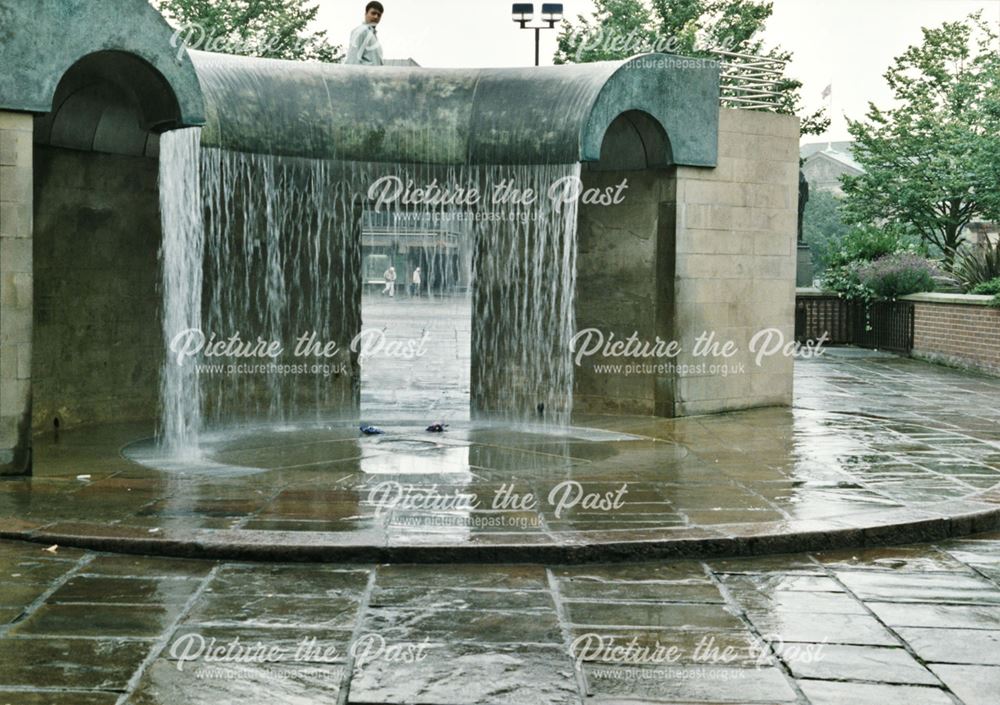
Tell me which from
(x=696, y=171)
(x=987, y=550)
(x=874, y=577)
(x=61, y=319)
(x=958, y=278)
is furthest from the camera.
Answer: (x=958, y=278)

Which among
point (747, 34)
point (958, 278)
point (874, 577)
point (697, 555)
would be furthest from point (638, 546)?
point (747, 34)

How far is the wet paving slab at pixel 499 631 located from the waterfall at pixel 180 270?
4768 millimetres

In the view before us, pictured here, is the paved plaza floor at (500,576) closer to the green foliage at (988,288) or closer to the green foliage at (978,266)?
the green foliage at (988,288)

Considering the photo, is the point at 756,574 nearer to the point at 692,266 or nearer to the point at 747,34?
the point at 692,266

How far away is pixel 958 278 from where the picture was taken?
81.6ft

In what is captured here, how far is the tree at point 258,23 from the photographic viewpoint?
38750 mm

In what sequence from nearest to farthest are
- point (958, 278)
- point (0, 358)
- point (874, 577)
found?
point (874, 577), point (0, 358), point (958, 278)

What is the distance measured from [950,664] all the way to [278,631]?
2.99 meters

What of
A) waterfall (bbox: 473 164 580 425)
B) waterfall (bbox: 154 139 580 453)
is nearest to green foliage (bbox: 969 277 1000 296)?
waterfall (bbox: 473 164 580 425)

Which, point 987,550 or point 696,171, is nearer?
point 987,550

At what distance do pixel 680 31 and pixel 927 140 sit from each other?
925 centimetres

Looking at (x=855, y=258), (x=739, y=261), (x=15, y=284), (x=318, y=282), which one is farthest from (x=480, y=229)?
(x=855, y=258)

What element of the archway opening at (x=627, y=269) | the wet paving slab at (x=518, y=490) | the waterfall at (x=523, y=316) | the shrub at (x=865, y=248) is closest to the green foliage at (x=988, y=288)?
the shrub at (x=865, y=248)

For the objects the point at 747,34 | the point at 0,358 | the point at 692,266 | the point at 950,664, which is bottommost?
the point at 950,664
